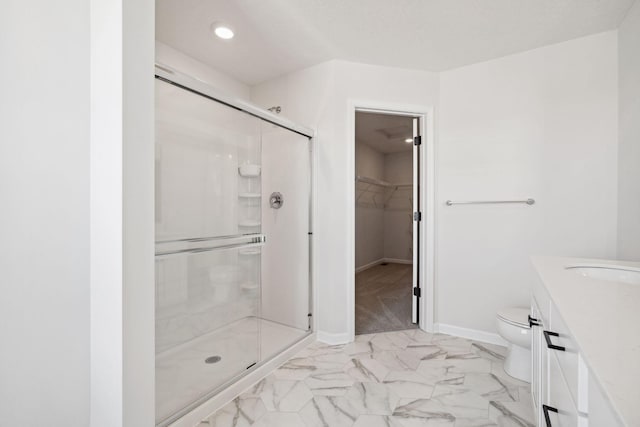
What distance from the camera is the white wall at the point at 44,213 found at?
1.02 m

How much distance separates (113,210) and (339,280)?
70.0 inches

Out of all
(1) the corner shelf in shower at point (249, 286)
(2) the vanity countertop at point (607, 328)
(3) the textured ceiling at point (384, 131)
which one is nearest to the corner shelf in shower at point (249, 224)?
(1) the corner shelf in shower at point (249, 286)

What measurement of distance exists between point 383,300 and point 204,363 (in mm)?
2386

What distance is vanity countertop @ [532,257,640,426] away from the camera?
46 cm

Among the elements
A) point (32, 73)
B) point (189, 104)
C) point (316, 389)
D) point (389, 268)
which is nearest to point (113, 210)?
point (32, 73)

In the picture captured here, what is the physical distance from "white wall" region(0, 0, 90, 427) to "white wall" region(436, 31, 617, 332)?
253 centimetres

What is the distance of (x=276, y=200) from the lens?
264 centimetres

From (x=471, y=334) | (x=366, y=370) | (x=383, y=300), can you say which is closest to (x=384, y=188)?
(x=383, y=300)

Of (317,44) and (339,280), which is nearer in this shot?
(317,44)

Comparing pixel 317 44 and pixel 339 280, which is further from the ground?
pixel 317 44

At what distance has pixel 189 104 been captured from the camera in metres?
1.62

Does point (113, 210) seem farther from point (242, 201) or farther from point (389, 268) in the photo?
point (389, 268)

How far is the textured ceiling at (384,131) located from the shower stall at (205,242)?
2010 mm

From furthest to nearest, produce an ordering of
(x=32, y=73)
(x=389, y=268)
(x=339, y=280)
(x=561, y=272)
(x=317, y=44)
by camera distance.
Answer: (x=389, y=268) < (x=339, y=280) < (x=317, y=44) < (x=561, y=272) < (x=32, y=73)
